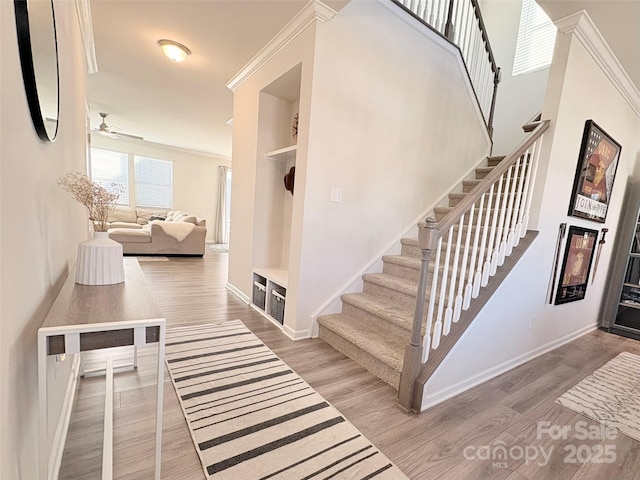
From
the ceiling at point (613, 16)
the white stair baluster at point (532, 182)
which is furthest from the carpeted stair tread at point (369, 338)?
the ceiling at point (613, 16)

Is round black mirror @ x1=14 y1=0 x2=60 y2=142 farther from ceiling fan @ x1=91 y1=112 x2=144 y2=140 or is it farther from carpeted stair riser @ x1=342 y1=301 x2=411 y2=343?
ceiling fan @ x1=91 y1=112 x2=144 y2=140

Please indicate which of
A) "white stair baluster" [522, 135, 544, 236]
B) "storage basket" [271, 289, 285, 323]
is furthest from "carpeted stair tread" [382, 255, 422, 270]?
"storage basket" [271, 289, 285, 323]

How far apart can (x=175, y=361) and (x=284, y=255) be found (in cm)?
166

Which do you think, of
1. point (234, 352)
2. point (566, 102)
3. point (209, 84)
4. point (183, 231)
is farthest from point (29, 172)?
point (183, 231)

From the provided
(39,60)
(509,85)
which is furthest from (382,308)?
(509,85)

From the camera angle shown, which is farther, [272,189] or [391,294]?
[272,189]

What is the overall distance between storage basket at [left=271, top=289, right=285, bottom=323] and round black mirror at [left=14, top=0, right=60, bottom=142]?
1.96 metres

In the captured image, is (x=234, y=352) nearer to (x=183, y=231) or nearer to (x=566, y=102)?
(x=566, y=102)

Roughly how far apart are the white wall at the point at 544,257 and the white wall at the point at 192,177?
8264mm

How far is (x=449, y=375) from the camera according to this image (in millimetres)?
1784

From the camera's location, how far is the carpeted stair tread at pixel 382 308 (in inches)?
81.5

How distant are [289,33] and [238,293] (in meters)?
2.75

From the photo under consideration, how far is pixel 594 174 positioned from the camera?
2639 mm

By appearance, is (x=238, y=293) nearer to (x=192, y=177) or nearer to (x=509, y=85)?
(x=509, y=85)
